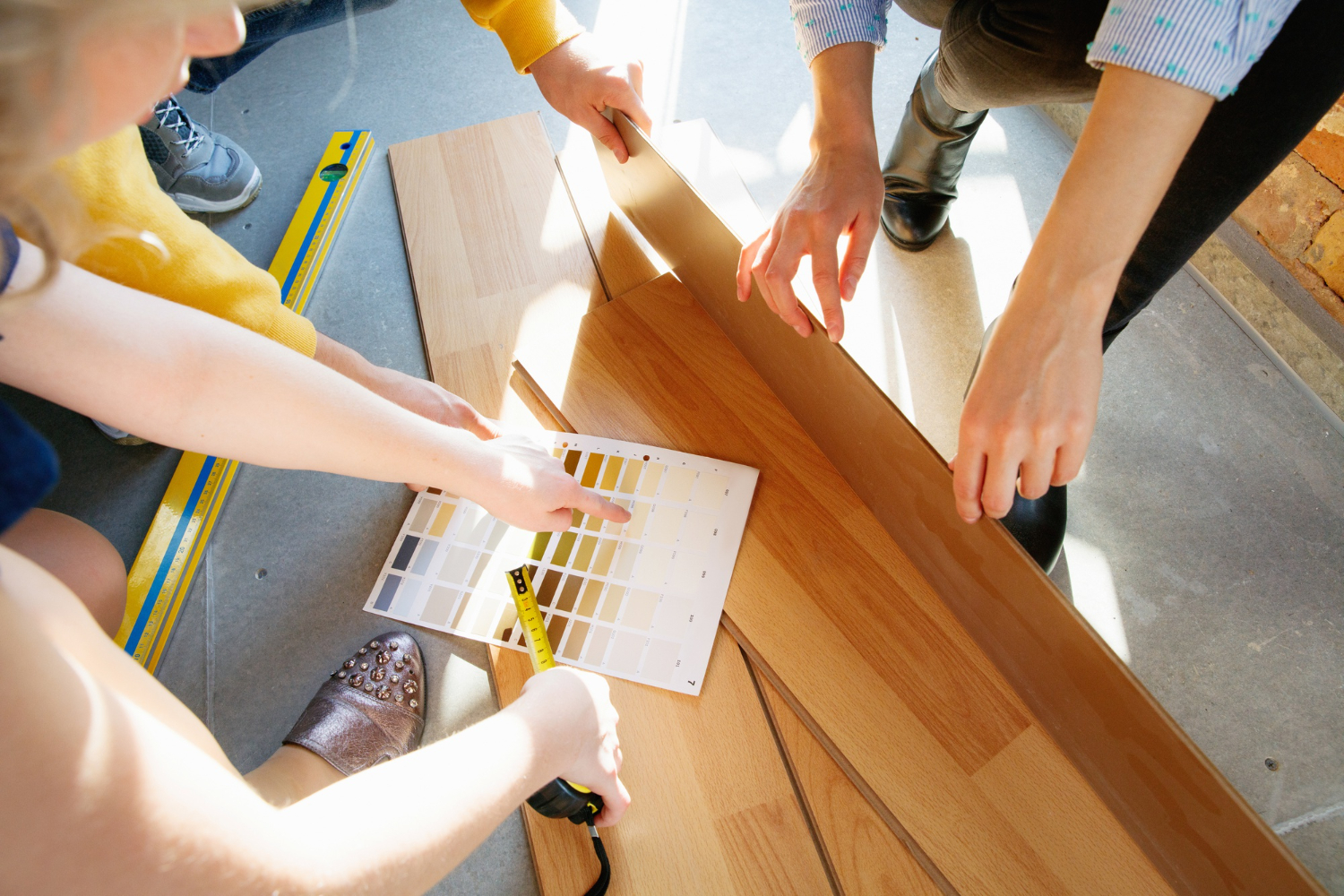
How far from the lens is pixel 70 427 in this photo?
128cm

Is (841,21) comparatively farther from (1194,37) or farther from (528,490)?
(528,490)

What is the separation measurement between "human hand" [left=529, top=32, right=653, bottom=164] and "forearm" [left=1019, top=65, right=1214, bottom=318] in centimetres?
59

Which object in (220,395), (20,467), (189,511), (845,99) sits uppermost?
(845,99)

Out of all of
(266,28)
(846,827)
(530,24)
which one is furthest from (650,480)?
(266,28)

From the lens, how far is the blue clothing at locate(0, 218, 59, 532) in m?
0.44

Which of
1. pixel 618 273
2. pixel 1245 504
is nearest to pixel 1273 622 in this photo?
pixel 1245 504

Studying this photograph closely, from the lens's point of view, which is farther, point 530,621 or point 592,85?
point 592,85

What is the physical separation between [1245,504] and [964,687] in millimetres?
660

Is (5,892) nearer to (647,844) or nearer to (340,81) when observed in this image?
(647,844)

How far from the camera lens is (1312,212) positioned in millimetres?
1176

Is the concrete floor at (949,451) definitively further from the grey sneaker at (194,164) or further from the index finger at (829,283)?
the index finger at (829,283)

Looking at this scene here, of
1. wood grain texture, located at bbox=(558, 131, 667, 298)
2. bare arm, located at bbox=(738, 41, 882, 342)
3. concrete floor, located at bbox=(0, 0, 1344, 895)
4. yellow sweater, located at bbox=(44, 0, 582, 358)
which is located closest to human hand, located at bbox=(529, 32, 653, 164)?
wood grain texture, located at bbox=(558, 131, 667, 298)

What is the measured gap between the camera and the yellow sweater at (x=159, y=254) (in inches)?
31.9

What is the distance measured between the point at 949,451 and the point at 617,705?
66 centimetres
